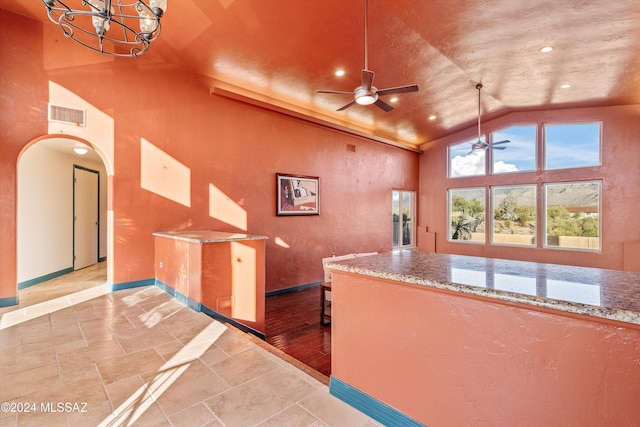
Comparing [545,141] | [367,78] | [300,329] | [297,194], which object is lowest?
[300,329]

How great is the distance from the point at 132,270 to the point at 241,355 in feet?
9.65

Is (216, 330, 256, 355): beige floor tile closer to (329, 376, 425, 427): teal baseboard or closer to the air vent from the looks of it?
(329, 376, 425, 427): teal baseboard

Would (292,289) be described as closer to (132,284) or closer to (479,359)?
(132,284)

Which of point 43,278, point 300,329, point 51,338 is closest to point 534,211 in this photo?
point 300,329

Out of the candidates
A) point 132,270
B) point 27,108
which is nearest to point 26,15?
point 27,108

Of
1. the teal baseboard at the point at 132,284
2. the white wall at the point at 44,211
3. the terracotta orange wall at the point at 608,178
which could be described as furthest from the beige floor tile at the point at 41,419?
the terracotta orange wall at the point at 608,178

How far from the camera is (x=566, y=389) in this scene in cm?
115

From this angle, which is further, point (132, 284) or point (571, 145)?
point (571, 145)

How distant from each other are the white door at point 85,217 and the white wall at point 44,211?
7.4 inches

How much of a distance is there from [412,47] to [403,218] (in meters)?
5.57

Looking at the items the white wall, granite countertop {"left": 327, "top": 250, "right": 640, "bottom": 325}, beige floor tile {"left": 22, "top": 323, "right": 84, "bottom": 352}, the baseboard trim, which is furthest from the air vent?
granite countertop {"left": 327, "top": 250, "right": 640, "bottom": 325}

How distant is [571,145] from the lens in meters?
7.06

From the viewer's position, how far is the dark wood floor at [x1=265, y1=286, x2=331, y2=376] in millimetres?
3516

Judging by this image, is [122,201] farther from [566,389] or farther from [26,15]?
[566,389]
